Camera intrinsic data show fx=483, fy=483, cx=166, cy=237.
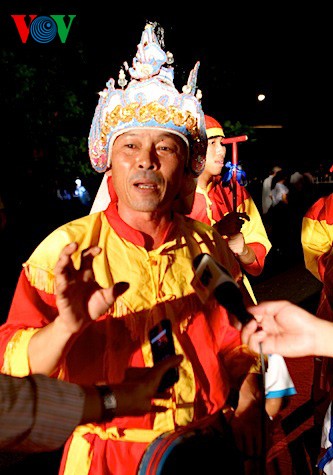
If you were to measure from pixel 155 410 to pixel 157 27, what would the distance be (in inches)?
77.2

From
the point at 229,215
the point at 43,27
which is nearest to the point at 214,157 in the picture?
the point at 229,215

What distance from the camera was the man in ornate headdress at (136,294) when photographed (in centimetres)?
184

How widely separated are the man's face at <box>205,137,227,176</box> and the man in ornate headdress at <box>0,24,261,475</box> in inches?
81.2

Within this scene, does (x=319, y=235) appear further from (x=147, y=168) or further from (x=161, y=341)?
(x=161, y=341)

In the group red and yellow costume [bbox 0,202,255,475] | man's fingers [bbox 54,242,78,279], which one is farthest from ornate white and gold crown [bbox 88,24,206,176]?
man's fingers [bbox 54,242,78,279]

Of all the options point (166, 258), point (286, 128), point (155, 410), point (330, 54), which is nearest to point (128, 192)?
point (166, 258)

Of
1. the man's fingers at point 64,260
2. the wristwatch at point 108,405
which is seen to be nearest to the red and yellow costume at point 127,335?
the wristwatch at point 108,405

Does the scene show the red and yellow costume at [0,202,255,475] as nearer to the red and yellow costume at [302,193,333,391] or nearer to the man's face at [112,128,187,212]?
the man's face at [112,128,187,212]

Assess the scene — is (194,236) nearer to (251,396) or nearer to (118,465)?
(251,396)

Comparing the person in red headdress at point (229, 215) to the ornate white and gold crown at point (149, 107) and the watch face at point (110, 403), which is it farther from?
the watch face at point (110, 403)

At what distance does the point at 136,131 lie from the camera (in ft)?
7.65

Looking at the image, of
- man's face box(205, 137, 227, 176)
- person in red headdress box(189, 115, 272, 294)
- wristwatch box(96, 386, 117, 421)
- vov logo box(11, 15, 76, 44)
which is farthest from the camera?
vov logo box(11, 15, 76, 44)

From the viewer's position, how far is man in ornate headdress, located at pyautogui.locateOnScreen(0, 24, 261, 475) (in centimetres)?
184

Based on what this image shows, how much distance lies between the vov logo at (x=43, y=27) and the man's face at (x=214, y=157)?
723 centimetres
